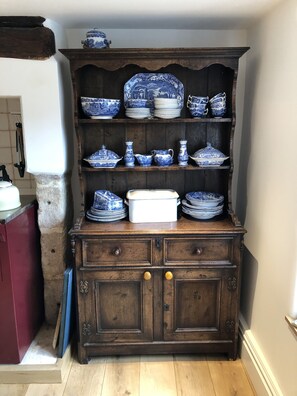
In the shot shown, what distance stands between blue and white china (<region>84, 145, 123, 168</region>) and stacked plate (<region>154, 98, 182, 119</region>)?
13.6 inches

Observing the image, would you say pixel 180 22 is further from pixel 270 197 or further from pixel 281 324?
pixel 281 324

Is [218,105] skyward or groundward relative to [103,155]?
skyward

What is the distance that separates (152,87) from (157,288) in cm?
117

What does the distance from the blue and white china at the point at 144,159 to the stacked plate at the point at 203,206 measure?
12.7 inches

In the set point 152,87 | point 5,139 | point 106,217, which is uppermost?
point 152,87

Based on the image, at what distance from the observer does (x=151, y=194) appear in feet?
6.63

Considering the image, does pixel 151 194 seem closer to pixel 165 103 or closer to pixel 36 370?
pixel 165 103

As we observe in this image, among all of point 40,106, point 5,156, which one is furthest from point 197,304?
point 5,156

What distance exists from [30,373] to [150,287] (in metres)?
0.79

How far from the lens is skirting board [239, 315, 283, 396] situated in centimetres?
165

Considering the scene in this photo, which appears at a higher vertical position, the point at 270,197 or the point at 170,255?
A: the point at 270,197

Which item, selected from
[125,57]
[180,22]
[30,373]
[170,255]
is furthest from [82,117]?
[30,373]

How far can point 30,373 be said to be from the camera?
1.88 m

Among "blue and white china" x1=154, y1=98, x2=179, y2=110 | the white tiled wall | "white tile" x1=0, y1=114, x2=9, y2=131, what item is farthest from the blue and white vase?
"white tile" x1=0, y1=114, x2=9, y2=131
